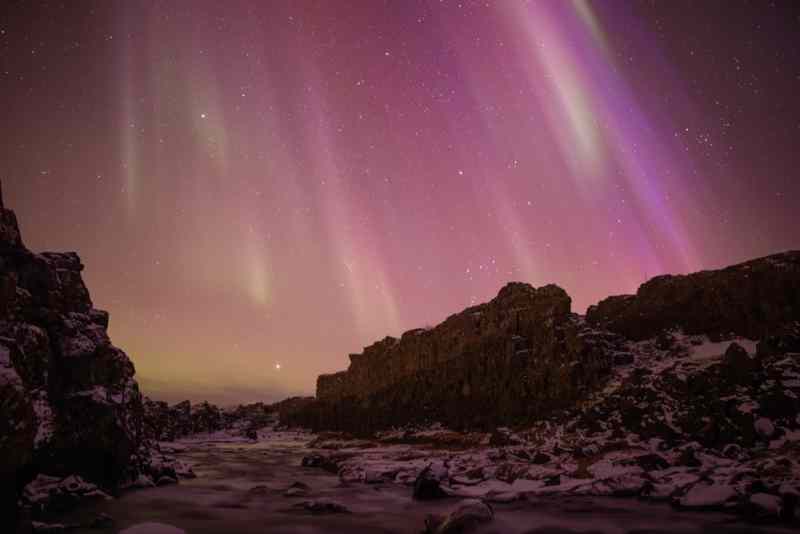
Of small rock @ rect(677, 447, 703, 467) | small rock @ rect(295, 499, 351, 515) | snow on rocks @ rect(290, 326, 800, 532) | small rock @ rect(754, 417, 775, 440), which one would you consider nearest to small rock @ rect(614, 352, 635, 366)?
snow on rocks @ rect(290, 326, 800, 532)

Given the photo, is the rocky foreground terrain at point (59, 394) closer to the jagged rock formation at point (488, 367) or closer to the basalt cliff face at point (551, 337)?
the jagged rock formation at point (488, 367)

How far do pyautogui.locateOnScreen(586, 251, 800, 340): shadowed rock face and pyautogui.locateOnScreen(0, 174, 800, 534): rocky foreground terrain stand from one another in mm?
161

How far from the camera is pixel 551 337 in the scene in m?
44.5

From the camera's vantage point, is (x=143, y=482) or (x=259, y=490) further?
(x=259, y=490)

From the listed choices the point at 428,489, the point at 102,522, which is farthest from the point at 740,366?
the point at 102,522

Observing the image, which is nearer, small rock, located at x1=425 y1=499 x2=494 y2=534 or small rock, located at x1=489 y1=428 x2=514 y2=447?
small rock, located at x1=425 y1=499 x2=494 y2=534

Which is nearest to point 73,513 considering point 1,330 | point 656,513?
point 1,330

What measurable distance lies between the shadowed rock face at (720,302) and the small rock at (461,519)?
A: 101 feet

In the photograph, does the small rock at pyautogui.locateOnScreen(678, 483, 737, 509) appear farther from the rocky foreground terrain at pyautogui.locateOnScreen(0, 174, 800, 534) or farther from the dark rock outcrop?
the dark rock outcrop

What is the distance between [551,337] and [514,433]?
1013 centimetres

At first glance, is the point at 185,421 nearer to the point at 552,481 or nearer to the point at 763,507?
the point at 552,481

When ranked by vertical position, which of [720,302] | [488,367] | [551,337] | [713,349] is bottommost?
[713,349]

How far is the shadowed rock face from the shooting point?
3612 centimetres

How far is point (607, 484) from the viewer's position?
2277 cm
